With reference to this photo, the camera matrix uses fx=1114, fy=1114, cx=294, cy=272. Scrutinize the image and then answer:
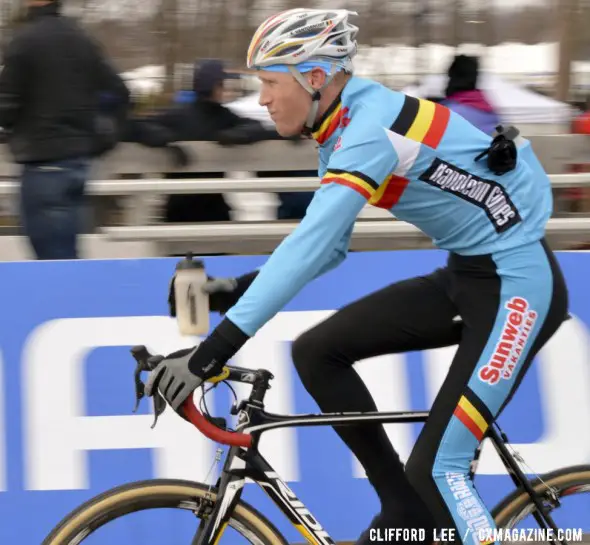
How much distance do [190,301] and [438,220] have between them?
0.76 m

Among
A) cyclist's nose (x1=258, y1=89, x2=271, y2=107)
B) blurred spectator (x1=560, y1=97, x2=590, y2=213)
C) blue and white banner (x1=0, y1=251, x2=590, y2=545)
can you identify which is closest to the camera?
cyclist's nose (x1=258, y1=89, x2=271, y2=107)

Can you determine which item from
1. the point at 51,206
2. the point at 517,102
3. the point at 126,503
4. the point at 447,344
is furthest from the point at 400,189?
the point at 517,102

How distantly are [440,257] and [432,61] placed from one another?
434cm

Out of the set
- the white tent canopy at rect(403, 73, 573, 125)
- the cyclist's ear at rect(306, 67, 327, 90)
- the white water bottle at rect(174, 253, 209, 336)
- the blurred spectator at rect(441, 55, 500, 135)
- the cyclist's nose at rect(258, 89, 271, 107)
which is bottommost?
the white tent canopy at rect(403, 73, 573, 125)

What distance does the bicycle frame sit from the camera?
322cm

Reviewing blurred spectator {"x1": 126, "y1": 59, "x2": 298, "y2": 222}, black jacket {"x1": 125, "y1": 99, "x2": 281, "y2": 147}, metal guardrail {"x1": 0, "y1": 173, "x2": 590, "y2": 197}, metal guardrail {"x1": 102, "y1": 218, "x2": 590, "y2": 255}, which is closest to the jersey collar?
metal guardrail {"x1": 102, "y1": 218, "x2": 590, "y2": 255}

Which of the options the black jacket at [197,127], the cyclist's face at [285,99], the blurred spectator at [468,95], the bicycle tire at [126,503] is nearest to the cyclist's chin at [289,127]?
the cyclist's face at [285,99]

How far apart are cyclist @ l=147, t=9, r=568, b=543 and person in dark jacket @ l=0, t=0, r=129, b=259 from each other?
2.45 metres

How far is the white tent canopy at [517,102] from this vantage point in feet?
27.8

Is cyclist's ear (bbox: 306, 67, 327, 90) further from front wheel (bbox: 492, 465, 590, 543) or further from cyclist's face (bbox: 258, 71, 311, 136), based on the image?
front wheel (bbox: 492, 465, 590, 543)

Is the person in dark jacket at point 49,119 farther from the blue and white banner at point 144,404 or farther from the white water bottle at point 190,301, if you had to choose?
the white water bottle at point 190,301

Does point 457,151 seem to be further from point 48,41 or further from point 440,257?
point 48,41

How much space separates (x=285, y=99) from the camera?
3227 mm

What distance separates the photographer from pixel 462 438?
3234mm
